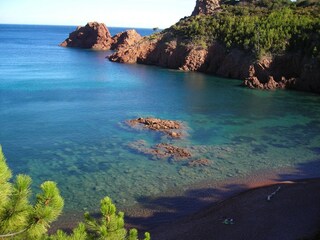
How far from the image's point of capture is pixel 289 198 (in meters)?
24.0

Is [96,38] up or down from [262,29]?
down

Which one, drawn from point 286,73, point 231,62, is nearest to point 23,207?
point 286,73

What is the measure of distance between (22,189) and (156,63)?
89515mm

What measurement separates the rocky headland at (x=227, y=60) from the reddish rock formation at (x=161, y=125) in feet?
98.5

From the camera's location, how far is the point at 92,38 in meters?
154

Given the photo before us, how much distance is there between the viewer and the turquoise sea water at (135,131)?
91.4 ft

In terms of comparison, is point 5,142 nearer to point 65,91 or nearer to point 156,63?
point 65,91

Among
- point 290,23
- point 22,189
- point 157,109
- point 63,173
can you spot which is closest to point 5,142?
point 63,173

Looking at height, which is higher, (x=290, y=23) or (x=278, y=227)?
(x=290, y=23)

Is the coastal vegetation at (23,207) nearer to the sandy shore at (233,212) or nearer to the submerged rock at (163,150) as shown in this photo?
the sandy shore at (233,212)

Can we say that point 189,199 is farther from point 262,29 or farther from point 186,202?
point 262,29

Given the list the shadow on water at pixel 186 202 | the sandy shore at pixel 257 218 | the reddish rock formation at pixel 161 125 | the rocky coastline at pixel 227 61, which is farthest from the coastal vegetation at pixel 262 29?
the sandy shore at pixel 257 218

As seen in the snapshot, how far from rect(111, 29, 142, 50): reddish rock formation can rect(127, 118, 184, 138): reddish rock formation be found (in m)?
94.4

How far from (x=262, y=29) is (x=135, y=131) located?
170ft
